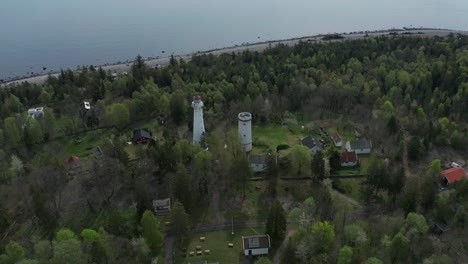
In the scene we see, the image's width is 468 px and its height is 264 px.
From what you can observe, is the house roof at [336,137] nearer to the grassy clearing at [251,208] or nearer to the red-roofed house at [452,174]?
the red-roofed house at [452,174]

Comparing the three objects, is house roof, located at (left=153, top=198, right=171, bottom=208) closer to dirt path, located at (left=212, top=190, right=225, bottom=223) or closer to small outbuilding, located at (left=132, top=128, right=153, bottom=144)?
dirt path, located at (left=212, top=190, right=225, bottom=223)

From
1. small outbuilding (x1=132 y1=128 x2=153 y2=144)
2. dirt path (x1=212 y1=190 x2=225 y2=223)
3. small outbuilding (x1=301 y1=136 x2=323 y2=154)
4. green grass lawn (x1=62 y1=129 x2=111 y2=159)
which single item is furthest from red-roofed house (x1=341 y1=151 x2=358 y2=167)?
green grass lawn (x1=62 y1=129 x2=111 y2=159)

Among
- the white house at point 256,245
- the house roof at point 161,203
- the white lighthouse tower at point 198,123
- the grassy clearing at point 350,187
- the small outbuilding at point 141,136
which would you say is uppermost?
the white lighthouse tower at point 198,123

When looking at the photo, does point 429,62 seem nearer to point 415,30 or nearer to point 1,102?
point 415,30

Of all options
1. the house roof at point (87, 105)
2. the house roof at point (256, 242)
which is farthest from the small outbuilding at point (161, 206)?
the house roof at point (87, 105)

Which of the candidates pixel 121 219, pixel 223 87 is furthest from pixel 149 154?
pixel 223 87

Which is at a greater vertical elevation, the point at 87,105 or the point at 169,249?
the point at 87,105

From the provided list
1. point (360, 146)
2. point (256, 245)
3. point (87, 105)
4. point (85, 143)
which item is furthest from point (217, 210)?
point (87, 105)

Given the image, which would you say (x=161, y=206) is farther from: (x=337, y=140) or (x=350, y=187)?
(x=337, y=140)
